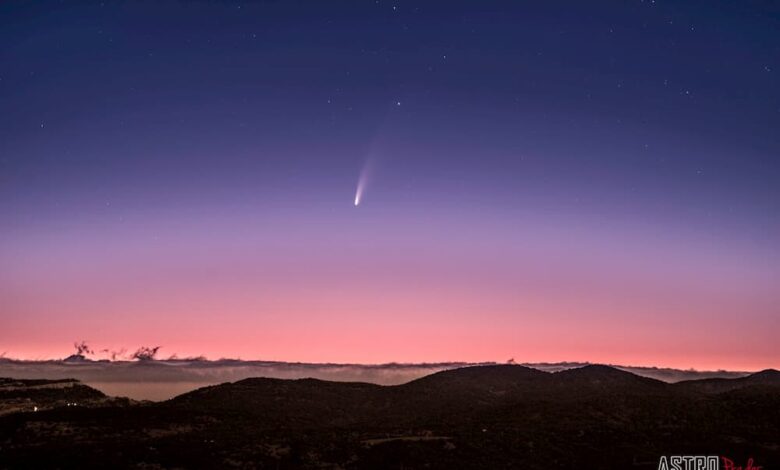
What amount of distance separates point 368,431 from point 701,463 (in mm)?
38583

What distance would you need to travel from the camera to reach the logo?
53406 mm

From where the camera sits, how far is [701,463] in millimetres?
55125

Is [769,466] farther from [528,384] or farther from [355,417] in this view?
[528,384]

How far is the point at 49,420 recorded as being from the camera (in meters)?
71.9

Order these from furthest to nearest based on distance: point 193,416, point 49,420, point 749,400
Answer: point 749,400 → point 193,416 → point 49,420

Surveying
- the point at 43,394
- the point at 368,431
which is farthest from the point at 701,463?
the point at 43,394

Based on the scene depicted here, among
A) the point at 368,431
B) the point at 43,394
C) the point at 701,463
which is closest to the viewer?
the point at 701,463

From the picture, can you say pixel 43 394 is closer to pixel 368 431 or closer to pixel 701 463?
pixel 368 431

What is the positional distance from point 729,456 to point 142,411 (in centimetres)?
7985

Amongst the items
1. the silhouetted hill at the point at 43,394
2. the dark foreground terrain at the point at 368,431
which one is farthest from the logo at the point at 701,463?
the silhouetted hill at the point at 43,394

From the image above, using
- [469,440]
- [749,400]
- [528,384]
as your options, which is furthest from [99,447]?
[528,384]

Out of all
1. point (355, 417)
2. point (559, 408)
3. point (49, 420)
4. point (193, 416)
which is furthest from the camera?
point (355, 417)

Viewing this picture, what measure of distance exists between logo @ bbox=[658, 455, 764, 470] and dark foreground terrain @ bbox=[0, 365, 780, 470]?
1657mm

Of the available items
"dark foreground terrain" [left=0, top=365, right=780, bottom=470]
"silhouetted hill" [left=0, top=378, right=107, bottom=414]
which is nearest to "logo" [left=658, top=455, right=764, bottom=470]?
"dark foreground terrain" [left=0, top=365, right=780, bottom=470]
